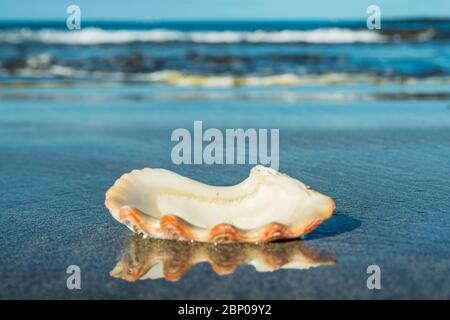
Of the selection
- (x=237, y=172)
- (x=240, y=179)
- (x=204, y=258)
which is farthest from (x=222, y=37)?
(x=204, y=258)

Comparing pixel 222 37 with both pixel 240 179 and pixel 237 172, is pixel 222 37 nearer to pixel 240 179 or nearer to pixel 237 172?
pixel 237 172

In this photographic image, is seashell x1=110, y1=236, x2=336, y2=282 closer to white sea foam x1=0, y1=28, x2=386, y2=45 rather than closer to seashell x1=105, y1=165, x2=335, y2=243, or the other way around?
seashell x1=105, y1=165, x2=335, y2=243

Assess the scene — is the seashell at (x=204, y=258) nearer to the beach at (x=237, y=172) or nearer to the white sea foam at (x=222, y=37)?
the beach at (x=237, y=172)

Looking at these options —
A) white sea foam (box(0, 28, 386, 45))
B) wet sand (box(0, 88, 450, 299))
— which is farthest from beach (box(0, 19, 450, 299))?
white sea foam (box(0, 28, 386, 45))

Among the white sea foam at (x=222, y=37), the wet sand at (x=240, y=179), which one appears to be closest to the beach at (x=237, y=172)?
the wet sand at (x=240, y=179)
